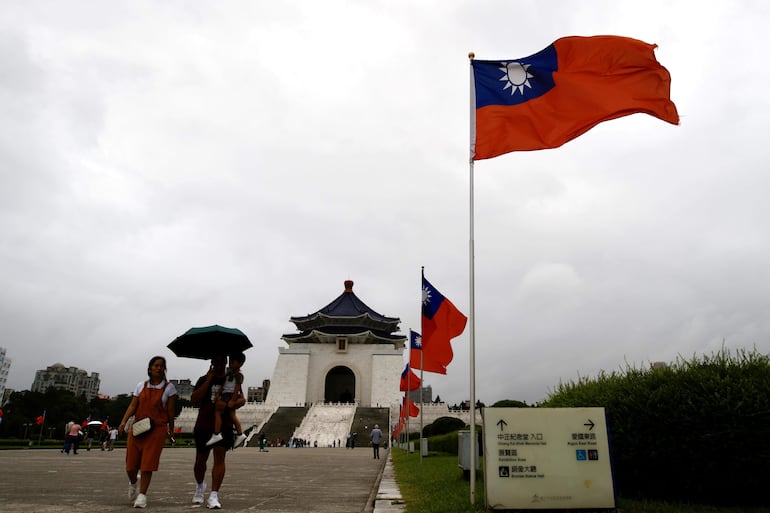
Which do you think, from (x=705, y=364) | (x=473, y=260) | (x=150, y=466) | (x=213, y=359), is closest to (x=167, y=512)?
(x=150, y=466)

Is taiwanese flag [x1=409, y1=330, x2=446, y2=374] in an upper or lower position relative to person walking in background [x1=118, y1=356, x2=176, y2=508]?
upper

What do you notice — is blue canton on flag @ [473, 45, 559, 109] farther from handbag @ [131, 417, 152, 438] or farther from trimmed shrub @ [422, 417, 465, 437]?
trimmed shrub @ [422, 417, 465, 437]

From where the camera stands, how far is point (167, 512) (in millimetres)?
4691

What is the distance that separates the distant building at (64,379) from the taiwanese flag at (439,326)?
140 metres

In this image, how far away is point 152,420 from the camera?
5301mm

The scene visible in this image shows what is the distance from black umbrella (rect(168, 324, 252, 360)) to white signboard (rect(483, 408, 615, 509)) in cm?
283

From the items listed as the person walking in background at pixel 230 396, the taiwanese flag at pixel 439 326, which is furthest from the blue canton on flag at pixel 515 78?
the taiwanese flag at pixel 439 326

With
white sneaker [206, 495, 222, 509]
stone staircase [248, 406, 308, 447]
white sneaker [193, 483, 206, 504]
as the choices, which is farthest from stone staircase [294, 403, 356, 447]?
white sneaker [206, 495, 222, 509]

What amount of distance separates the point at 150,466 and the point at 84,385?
159m

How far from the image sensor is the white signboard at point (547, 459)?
494 cm

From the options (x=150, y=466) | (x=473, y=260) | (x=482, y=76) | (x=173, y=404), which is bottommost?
(x=150, y=466)

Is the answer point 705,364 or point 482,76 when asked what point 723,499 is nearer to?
point 705,364

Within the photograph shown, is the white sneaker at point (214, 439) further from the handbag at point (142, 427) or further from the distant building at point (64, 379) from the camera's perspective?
the distant building at point (64, 379)

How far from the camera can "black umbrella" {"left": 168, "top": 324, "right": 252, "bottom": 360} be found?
19.0ft
